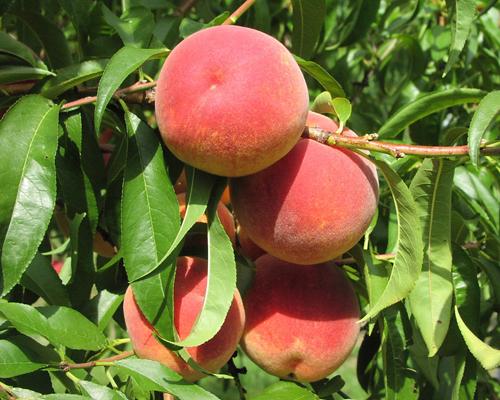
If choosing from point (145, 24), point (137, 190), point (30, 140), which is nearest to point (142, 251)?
point (137, 190)

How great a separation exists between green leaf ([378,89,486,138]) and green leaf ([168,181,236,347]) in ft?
1.30

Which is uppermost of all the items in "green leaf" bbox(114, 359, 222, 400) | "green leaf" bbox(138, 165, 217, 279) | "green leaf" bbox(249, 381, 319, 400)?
"green leaf" bbox(138, 165, 217, 279)

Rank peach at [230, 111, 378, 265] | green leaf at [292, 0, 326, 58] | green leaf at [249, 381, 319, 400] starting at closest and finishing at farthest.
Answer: peach at [230, 111, 378, 265] → green leaf at [249, 381, 319, 400] → green leaf at [292, 0, 326, 58]

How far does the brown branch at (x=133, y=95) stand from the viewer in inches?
43.6

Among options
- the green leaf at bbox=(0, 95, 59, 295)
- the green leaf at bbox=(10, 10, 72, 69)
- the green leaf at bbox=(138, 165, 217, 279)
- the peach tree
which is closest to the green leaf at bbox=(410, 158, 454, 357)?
the peach tree

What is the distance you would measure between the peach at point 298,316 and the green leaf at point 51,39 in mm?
534

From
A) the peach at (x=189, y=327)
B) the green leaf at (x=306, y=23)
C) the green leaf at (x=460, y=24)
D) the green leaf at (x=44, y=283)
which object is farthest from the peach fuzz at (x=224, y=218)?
the green leaf at (x=460, y=24)

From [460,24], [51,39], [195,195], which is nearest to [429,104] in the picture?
[460,24]

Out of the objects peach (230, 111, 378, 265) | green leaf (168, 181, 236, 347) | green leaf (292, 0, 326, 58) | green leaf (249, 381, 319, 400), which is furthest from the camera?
Result: green leaf (292, 0, 326, 58)

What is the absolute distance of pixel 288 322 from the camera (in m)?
1.16

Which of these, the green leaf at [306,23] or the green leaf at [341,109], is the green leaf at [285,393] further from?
the green leaf at [306,23]

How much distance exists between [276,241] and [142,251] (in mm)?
187

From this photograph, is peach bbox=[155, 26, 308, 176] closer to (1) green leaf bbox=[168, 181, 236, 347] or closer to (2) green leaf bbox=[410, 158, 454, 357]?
(1) green leaf bbox=[168, 181, 236, 347]

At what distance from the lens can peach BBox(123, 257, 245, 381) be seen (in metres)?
1.02
